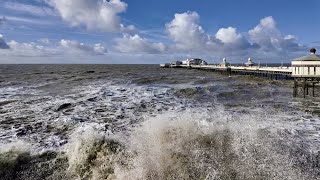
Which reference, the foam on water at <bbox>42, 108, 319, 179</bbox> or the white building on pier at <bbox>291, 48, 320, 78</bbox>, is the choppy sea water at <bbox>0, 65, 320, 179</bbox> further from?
the white building on pier at <bbox>291, 48, 320, 78</bbox>

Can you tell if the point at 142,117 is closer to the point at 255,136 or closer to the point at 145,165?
the point at 255,136

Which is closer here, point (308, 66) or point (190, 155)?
point (190, 155)

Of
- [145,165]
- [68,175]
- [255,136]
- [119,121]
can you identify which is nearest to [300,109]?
[255,136]

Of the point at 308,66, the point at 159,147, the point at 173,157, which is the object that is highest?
the point at 308,66

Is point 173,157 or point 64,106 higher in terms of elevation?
point 64,106

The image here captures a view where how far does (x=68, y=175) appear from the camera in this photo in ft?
32.7

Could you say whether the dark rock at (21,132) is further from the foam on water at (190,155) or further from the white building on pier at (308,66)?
the white building on pier at (308,66)

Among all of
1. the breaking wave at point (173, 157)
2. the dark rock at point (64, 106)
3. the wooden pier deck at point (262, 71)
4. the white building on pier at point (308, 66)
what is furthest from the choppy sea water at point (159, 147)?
the wooden pier deck at point (262, 71)

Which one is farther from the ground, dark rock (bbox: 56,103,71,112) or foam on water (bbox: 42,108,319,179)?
dark rock (bbox: 56,103,71,112)

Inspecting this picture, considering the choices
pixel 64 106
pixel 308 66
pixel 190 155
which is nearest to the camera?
pixel 190 155

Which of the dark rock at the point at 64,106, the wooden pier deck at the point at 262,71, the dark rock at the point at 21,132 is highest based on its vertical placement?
the wooden pier deck at the point at 262,71

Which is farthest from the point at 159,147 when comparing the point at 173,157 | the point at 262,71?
the point at 262,71

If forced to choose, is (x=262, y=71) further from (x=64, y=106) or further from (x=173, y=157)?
(x=173, y=157)

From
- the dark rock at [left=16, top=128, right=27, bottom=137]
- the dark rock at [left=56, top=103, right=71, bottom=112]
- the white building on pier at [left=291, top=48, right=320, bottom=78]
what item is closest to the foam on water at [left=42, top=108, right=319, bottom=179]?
the dark rock at [left=16, top=128, right=27, bottom=137]
